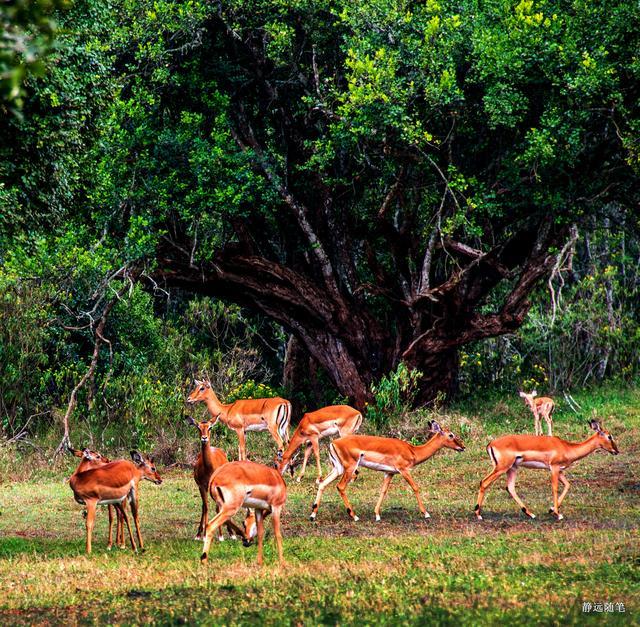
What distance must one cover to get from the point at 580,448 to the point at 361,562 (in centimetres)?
534

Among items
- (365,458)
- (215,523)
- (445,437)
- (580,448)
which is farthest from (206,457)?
(580,448)

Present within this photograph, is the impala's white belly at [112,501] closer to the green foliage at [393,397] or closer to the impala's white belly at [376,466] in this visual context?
the impala's white belly at [376,466]

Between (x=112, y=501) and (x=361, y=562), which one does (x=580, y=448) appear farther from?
(x=112, y=501)

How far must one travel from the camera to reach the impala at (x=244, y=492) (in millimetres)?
11141

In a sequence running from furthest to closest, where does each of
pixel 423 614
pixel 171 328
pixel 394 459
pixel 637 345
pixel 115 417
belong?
pixel 637 345 → pixel 171 328 → pixel 115 417 → pixel 394 459 → pixel 423 614

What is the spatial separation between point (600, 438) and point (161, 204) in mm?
9886

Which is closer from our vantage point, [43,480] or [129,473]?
[129,473]

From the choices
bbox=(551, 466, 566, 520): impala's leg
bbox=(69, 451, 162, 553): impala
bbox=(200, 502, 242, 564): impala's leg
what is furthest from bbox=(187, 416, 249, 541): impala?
bbox=(551, 466, 566, 520): impala's leg

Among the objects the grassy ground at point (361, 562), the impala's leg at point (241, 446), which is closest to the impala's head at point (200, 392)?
the impala's leg at point (241, 446)

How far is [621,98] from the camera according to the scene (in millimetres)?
19062

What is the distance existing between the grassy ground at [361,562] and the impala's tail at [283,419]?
7.44 feet

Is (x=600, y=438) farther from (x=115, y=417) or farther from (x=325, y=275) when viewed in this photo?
(x=115, y=417)

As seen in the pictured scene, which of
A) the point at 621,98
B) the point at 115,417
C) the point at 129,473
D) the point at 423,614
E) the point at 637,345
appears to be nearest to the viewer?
the point at 423,614

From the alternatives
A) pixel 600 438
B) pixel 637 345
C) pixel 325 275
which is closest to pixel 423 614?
pixel 600 438
